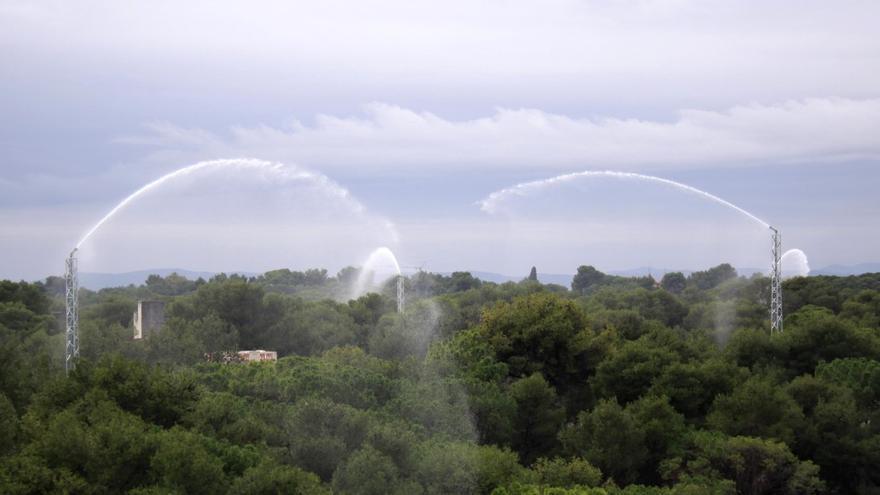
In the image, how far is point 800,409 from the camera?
52.5 m

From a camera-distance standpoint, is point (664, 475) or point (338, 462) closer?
point (338, 462)

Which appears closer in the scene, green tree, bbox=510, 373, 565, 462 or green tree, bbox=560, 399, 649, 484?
green tree, bbox=560, 399, 649, 484

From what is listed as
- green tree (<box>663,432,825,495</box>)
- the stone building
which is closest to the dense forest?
green tree (<box>663,432,825,495</box>)

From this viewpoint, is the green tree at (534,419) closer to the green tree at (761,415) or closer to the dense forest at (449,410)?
the dense forest at (449,410)

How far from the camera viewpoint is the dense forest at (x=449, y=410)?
35.9 metres

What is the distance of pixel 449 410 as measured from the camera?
49281 mm

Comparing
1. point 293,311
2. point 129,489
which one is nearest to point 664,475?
point 129,489

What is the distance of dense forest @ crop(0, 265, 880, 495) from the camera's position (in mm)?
35938

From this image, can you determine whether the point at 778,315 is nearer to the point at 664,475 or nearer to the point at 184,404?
the point at 664,475

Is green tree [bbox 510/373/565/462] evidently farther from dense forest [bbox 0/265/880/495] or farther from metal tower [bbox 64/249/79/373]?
metal tower [bbox 64/249/79/373]

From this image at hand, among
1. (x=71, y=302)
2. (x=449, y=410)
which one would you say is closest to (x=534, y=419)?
(x=449, y=410)

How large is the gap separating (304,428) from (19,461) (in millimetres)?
10618

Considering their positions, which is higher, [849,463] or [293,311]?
[293,311]

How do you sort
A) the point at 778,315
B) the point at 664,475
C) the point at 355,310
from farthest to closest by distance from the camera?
the point at 355,310 < the point at 778,315 < the point at 664,475
